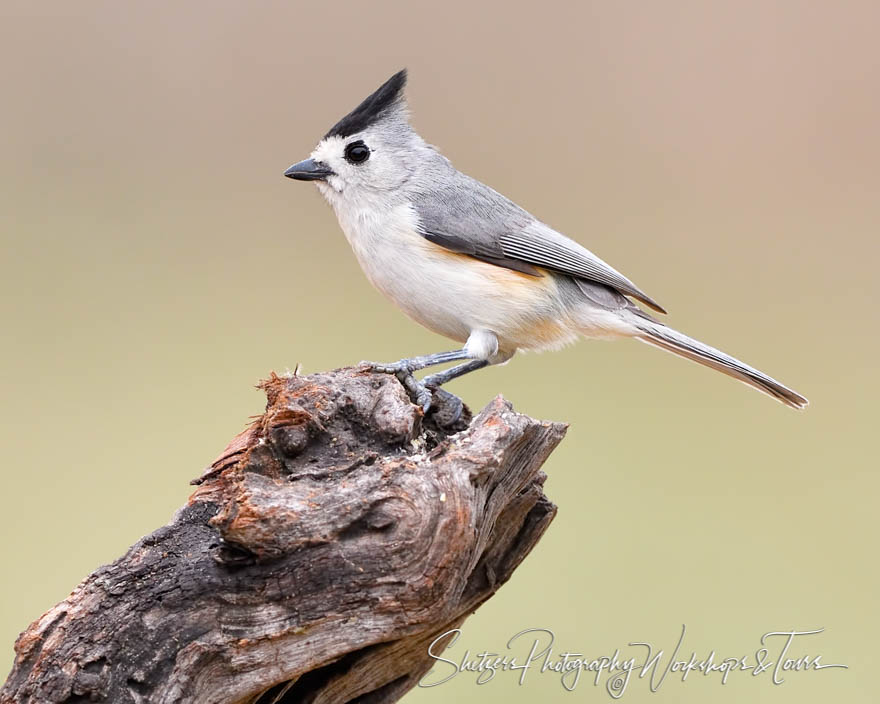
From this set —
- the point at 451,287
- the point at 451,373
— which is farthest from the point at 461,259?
the point at 451,373

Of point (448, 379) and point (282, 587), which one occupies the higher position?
point (448, 379)

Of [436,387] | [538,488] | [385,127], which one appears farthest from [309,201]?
[538,488]

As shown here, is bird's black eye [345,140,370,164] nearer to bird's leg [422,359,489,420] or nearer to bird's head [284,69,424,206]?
bird's head [284,69,424,206]

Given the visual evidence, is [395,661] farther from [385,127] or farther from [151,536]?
[385,127]

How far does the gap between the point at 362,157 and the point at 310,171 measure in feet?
0.56

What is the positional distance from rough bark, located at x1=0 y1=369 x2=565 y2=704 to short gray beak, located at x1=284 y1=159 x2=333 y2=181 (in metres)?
1.29

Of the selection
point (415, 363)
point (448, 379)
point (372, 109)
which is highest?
point (372, 109)

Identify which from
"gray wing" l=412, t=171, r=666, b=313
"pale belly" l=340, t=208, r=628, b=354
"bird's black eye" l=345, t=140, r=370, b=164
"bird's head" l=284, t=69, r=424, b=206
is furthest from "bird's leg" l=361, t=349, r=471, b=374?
"bird's black eye" l=345, t=140, r=370, b=164

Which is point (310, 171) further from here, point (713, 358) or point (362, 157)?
point (713, 358)

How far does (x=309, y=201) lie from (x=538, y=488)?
15.2 feet

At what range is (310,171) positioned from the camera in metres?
2.94

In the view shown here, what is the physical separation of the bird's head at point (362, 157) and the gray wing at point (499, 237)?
130 mm

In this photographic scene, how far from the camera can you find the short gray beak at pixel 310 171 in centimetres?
292

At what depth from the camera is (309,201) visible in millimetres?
6363
